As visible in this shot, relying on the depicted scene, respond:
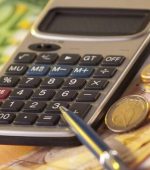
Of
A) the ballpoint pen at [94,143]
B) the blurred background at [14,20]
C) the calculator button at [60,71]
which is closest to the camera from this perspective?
the ballpoint pen at [94,143]

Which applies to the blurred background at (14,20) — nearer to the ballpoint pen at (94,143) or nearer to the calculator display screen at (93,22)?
the calculator display screen at (93,22)

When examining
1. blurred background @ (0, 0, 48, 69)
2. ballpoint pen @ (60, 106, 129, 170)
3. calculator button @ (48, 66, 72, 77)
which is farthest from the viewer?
blurred background @ (0, 0, 48, 69)

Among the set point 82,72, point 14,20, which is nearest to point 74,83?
point 82,72

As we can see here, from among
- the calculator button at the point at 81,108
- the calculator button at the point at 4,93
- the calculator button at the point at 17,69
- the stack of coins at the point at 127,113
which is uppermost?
the stack of coins at the point at 127,113

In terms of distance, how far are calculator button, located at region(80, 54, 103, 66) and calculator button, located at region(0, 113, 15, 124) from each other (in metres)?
0.08

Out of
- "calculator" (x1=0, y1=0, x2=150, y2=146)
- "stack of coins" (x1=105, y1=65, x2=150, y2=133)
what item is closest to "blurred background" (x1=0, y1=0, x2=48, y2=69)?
"calculator" (x1=0, y1=0, x2=150, y2=146)

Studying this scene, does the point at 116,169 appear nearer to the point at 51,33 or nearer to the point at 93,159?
the point at 93,159

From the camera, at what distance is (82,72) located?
482 millimetres

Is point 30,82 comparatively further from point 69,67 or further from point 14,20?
point 14,20

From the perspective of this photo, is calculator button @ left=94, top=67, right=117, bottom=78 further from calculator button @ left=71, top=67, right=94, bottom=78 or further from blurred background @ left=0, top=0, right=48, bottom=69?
blurred background @ left=0, top=0, right=48, bottom=69

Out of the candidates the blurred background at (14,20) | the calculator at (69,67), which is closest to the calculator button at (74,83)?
the calculator at (69,67)

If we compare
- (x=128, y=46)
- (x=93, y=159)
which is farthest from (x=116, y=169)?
(x=128, y=46)

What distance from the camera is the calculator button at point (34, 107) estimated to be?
1.49 feet

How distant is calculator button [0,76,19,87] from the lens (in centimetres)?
49
